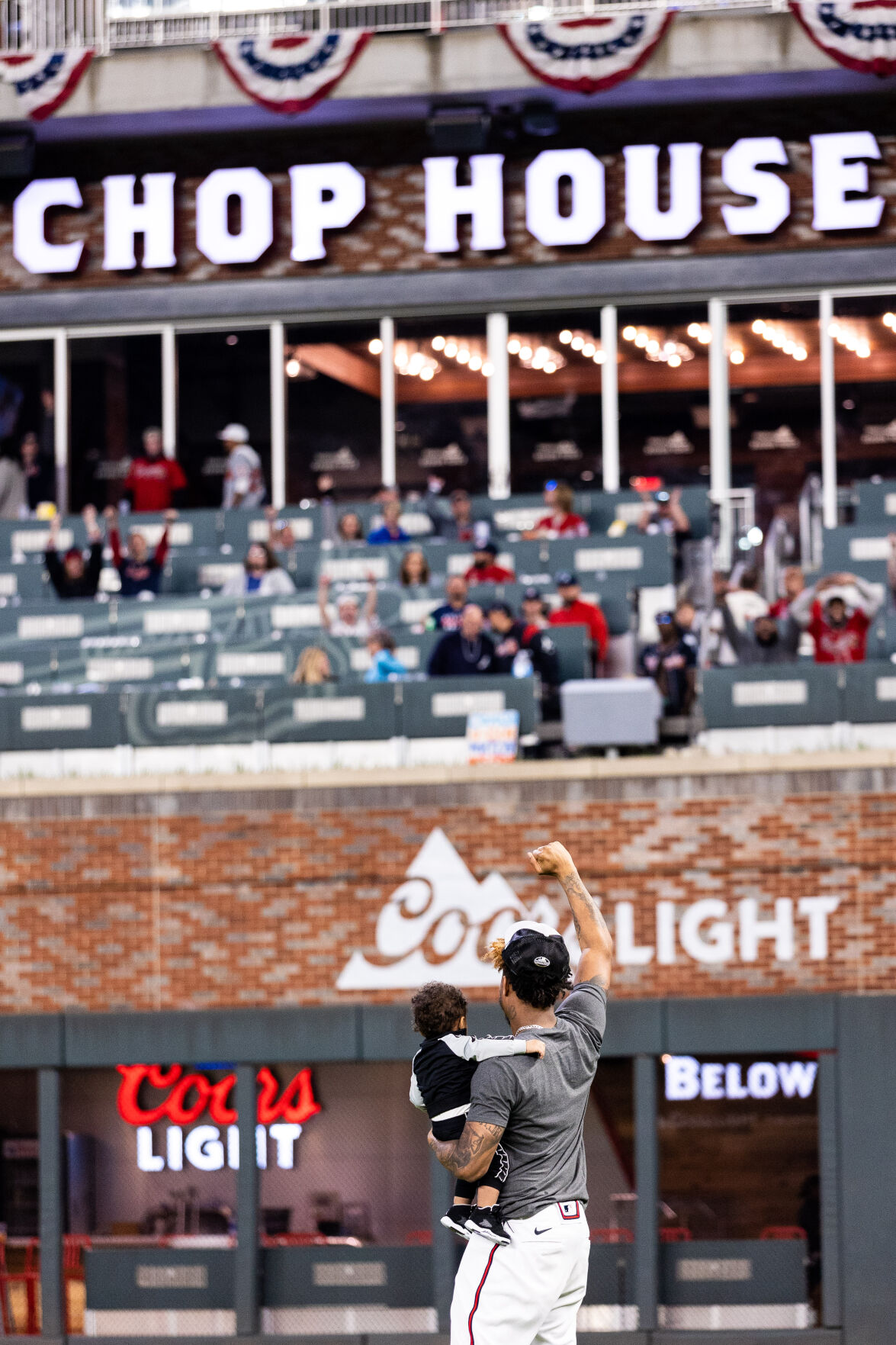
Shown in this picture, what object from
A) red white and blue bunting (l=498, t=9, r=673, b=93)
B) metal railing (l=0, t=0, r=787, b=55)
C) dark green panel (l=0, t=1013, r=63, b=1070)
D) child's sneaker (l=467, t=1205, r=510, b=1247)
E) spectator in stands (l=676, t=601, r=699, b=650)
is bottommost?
dark green panel (l=0, t=1013, r=63, b=1070)

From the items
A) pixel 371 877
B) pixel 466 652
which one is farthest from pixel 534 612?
pixel 371 877

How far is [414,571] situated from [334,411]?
5.01 m

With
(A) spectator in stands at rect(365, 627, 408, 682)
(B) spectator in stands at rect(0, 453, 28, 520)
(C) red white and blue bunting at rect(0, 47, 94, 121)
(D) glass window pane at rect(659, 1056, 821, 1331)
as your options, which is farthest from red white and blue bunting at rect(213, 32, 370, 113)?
(D) glass window pane at rect(659, 1056, 821, 1331)

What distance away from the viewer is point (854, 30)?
63.1ft

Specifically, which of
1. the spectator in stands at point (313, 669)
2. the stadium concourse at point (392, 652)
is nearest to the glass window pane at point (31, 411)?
the stadium concourse at point (392, 652)

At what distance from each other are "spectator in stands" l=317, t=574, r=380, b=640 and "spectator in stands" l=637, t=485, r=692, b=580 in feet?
8.74

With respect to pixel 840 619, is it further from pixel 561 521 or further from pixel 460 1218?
pixel 460 1218

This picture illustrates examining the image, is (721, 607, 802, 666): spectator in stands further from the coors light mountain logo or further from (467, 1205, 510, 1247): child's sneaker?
(467, 1205, 510, 1247): child's sneaker

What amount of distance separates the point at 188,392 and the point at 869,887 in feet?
35.2

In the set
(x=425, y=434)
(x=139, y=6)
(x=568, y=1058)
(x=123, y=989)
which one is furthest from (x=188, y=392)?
(x=568, y=1058)

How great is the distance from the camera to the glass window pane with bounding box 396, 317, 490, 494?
70.2ft

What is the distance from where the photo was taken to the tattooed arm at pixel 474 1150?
523cm

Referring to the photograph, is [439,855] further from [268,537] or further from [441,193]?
[441,193]

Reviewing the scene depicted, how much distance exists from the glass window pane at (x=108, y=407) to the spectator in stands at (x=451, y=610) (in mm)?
6652
